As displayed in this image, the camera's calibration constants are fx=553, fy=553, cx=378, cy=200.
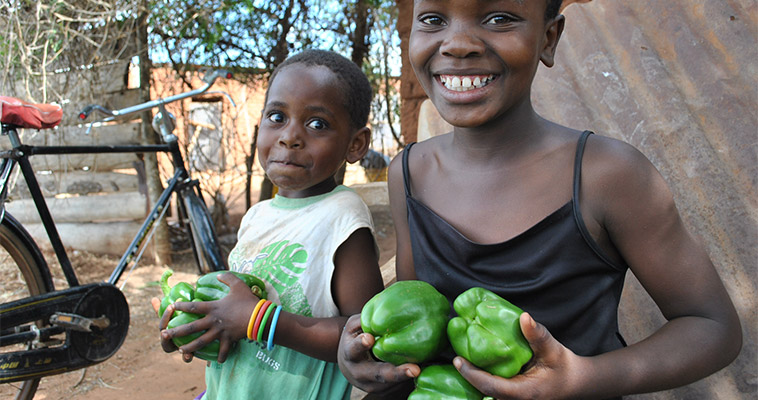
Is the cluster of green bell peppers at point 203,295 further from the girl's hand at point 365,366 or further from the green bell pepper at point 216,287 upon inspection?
the girl's hand at point 365,366

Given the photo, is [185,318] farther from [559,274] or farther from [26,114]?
[26,114]

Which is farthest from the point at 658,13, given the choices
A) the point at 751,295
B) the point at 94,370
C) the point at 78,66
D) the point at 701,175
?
the point at 78,66

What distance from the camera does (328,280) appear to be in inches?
58.0

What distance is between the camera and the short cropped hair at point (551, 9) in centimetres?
126

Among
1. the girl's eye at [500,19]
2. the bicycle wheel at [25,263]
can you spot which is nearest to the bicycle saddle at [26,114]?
the bicycle wheel at [25,263]

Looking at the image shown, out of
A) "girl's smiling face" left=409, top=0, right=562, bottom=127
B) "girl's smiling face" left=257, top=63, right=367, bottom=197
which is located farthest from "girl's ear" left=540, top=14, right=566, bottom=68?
"girl's smiling face" left=257, top=63, right=367, bottom=197

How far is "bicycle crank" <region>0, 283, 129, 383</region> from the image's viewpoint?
2.79 meters

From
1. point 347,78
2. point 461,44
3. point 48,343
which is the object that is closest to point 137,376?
point 48,343

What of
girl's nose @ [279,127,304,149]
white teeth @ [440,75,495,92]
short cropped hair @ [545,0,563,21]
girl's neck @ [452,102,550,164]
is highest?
short cropped hair @ [545,0,563,21]

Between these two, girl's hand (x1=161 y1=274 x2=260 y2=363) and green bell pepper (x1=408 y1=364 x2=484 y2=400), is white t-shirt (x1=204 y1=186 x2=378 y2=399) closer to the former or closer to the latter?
girl's hand (x1=161 y1=274 x2=260 y2=363)

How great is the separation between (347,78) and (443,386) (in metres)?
0.92

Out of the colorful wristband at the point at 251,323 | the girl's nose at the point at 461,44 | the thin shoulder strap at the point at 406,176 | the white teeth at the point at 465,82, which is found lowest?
the colorful wristband at the point at 251,323

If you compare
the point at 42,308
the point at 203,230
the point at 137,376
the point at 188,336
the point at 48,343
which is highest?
the point at 188,336

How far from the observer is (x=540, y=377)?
1.02 metres
